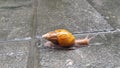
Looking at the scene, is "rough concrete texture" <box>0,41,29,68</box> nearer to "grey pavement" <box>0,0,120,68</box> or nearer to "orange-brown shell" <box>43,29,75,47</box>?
"grey pavement" <box>0,0,120,68</box>

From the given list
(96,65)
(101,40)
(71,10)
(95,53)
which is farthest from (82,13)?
(96,65)

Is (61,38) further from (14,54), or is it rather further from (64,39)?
(14,54)

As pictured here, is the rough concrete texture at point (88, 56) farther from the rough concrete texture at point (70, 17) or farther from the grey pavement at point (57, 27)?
the rough concrete texture at point (70, 17)

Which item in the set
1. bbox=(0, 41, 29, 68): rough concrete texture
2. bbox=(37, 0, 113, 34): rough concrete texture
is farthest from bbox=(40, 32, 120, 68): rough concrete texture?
bbox=(37, 0, 113, 34): rough concrete texture

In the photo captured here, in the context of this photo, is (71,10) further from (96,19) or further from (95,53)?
(95,53)

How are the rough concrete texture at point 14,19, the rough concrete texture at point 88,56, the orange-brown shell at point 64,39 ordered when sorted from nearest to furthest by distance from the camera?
the rough concrete texture at point 88,56 → the orange-brown shell at point 64,39 → the rough concrete texture at point 14,19

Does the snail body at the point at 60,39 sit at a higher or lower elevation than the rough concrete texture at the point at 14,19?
higher

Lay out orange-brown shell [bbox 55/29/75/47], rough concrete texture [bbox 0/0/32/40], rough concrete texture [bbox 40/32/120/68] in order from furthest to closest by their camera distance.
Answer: rough concrete texture [bbox 0/0/32/40] → orange-brown shell [bbox 55/29/75/47] → rough concrete texture [bbox 40/32/120/68]

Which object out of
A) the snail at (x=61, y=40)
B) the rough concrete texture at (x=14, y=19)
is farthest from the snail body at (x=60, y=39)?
the rough concrete texture at (x=14, y=19)
